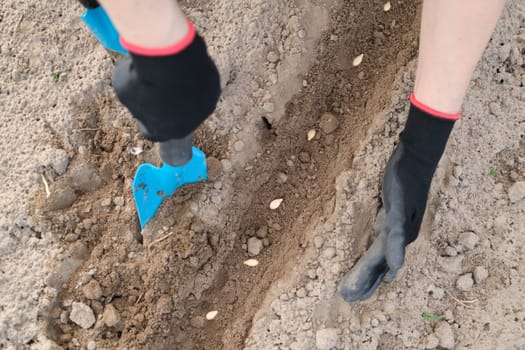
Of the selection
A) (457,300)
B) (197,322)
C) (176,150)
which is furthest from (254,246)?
(457,300)

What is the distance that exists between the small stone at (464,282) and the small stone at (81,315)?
3.52 ft

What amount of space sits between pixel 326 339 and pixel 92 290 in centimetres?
68

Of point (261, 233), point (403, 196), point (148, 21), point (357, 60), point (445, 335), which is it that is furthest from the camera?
point (357, 60)

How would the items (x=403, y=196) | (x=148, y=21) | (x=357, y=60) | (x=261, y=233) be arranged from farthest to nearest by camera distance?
(x=357, y=60) < (x=261, y=233) < (x=403, y=196) < (x=148, y=21)

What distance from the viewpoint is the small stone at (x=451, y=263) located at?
1745 mm

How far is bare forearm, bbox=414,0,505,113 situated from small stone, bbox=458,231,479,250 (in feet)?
1.52

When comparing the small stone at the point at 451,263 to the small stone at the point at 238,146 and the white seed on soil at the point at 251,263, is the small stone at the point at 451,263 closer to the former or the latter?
the white seed on soil at the point at 251,263

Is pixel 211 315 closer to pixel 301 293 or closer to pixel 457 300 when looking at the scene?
pixel 301 293

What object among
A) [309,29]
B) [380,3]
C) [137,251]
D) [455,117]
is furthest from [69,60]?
[455,117]

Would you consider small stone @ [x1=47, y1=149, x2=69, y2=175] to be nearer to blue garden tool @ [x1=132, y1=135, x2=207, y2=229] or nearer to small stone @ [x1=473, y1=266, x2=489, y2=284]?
blue garden tool @ [x1=132, y1=135, x2=207, y2=229]

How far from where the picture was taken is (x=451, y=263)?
175 centimetres

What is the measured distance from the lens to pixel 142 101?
1.08m

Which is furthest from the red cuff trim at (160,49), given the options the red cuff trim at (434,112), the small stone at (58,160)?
the small stone at (58,160)

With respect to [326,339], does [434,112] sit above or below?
above
